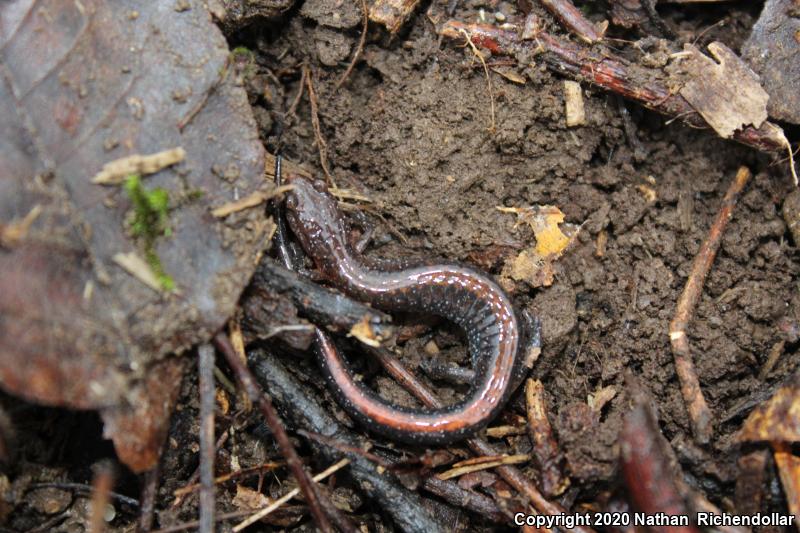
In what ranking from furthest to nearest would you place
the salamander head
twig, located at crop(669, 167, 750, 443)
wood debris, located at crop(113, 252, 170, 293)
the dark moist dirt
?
the salamander head < the dark moist dirt < twig, located at crop(669, 167, 750, 443) < wood debris, located at crop(113, 252, 170, 293)

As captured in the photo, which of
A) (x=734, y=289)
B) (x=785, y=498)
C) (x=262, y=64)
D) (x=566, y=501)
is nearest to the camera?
(x=785, y=498)

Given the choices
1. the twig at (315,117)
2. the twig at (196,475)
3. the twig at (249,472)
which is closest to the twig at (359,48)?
the twig at (315,117)

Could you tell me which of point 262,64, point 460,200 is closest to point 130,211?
point 262,64

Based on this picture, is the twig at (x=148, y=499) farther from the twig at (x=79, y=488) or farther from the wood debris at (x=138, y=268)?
the wood debris at (x=138, y=268)

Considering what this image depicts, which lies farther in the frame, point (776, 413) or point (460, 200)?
point (460, 200)

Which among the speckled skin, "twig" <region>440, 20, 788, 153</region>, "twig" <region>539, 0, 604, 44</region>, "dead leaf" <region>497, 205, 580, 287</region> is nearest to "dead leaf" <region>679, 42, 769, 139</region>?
"twig" <region>440, 20, 788, 153</region>

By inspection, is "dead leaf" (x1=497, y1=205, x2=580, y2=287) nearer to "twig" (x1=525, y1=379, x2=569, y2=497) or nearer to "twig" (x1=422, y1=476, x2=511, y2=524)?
"twig" (x1=525, y1=379, x2=569, y2=497)

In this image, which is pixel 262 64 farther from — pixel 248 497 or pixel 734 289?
pixel 734 289

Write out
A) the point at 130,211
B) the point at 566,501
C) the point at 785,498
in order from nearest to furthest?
the point at 130,211 < the point at 785,498 < the point at 566,501
